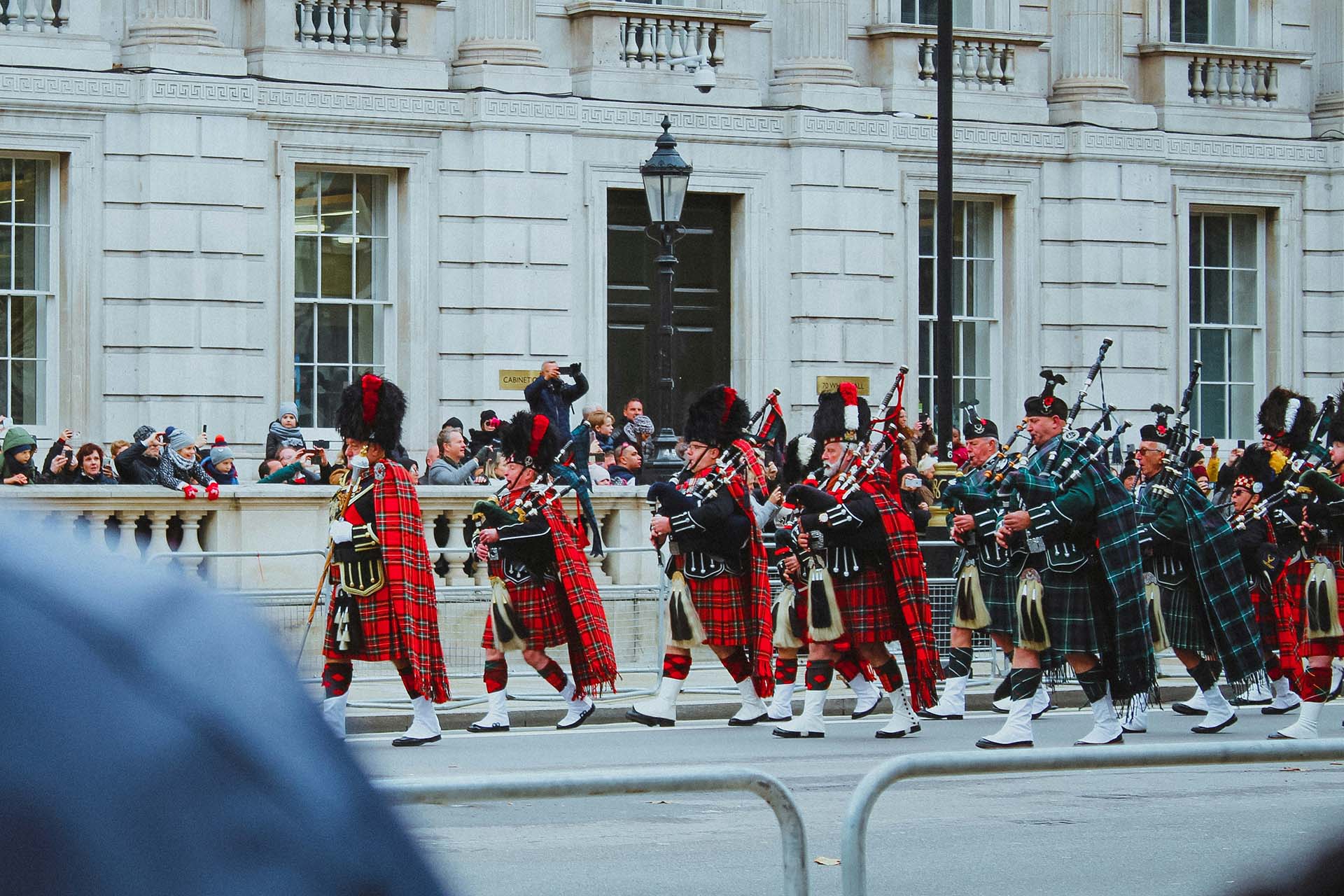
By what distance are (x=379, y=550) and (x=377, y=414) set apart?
713mm

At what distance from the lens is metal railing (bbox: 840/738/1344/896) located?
4.64 m

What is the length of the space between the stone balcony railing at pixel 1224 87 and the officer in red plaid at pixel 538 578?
15.3 meters

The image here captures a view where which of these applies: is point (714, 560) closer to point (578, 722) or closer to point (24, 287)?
point (578, 722)

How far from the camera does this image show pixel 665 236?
18141 millimetres

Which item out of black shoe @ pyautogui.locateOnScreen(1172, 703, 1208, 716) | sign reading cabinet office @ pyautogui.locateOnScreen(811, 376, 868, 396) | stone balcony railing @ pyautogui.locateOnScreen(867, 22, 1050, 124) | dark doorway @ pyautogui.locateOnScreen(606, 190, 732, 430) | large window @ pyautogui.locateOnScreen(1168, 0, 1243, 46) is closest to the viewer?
black shoe @ pyautogui.locateOnScreen(1172, 703, 1208, 716)

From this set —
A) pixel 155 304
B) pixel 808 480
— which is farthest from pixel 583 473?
pixel 155 304

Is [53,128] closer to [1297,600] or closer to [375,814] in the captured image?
[1297,600]

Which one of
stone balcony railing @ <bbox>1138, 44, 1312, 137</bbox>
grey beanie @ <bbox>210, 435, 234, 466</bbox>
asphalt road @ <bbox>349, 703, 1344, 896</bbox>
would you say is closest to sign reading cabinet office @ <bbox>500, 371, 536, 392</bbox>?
grey beanie @ <bbox>210, 435, 234, 466</bbox>

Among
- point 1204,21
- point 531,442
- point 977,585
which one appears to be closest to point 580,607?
point 531,442

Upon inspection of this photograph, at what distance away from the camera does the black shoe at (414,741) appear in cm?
1222

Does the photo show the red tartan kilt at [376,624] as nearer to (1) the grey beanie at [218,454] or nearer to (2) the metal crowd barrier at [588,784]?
(1) the grey beanie at [218,454]

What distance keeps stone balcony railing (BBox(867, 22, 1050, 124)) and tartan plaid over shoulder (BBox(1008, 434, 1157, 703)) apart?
12.7 m

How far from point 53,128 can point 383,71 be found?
3.22 meters

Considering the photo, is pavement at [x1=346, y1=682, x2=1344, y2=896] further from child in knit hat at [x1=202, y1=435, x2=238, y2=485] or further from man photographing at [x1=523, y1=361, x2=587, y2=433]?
child in knit hat at [x1=202, y1=435, x2=238, y2=485]
